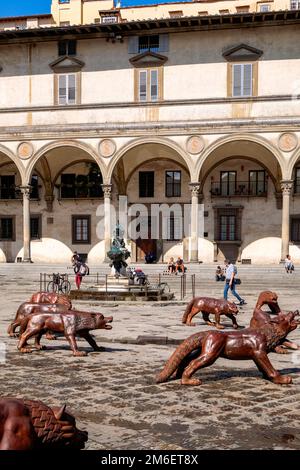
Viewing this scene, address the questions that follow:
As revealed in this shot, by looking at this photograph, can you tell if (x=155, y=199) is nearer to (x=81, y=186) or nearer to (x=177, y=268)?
(x=81, y=186)

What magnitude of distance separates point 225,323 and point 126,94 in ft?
66.6

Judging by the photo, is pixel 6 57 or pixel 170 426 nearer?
pixel 170 426

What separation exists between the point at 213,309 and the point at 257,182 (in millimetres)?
22336

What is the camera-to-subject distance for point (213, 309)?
41.0 ft

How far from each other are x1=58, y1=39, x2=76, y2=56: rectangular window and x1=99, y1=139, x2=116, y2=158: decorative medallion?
567 cm

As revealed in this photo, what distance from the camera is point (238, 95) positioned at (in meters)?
29.7

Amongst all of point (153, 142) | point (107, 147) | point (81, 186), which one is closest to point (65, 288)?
point (107, 147)

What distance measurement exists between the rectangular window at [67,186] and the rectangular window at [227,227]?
31.8 ft

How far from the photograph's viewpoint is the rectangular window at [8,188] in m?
36.4

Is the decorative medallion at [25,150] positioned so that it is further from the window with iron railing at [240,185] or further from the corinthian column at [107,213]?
the window with iron railing at [240,185]

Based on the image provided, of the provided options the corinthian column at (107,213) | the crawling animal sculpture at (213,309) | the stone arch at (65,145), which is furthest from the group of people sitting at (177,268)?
the crawling animal sculpture at (213,309)
